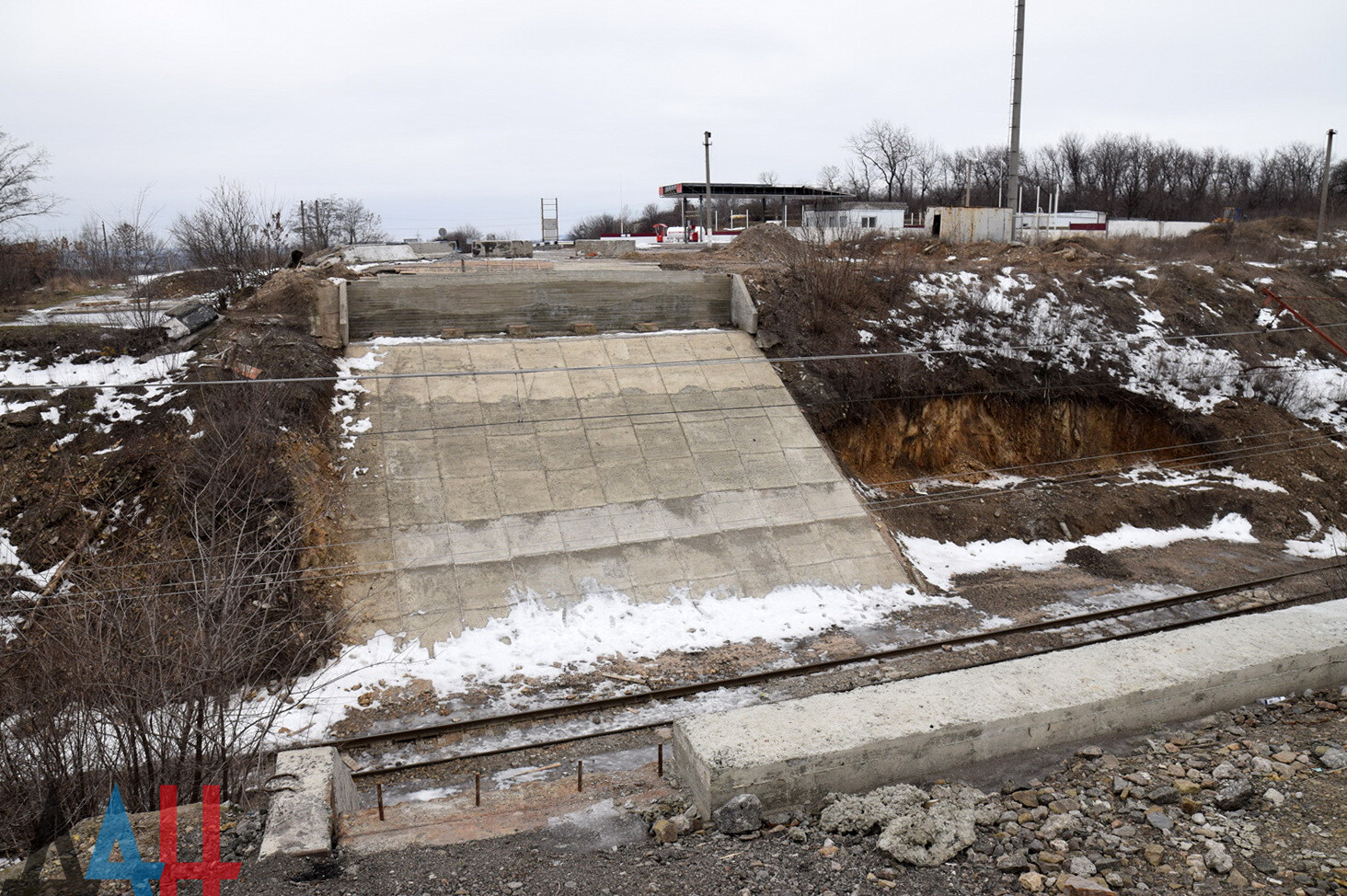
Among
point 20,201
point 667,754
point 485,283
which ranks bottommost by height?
point 667,754

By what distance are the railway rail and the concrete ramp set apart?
2.15 metres

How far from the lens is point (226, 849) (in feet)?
19.6

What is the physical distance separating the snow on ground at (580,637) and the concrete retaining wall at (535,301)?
8.02 metres

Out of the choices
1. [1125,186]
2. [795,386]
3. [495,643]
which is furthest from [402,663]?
[1125,186]

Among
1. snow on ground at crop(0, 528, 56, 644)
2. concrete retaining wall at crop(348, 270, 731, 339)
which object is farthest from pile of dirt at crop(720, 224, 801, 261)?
snow on ground at crop(0, 528, 56, 644)

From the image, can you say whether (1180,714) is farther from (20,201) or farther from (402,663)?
(20,201)

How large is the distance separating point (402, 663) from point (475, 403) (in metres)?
5.86

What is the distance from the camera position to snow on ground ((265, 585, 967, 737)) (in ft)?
39.8

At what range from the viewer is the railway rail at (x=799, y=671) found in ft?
35.5

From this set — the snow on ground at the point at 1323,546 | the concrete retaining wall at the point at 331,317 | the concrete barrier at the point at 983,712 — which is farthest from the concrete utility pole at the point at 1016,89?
the concrete barrier at the point at 983,712

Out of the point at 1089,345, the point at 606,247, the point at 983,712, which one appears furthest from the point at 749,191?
the point at 983,712

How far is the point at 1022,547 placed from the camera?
17156 millimetres

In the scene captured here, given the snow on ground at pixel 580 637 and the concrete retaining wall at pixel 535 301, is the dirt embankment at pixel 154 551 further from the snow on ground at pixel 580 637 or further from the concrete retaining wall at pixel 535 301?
the concrete retaining wall at pixel 535 301

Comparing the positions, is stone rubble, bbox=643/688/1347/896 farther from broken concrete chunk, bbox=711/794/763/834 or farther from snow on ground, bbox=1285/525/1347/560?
snow on ground, bbox=1285/525/1347/560
